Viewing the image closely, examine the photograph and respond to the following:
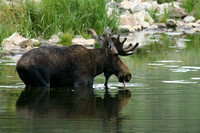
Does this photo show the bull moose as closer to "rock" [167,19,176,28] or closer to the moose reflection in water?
the moose reflection in water

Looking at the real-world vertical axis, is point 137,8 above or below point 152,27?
above

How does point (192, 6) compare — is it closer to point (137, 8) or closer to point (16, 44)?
point (137, 8)

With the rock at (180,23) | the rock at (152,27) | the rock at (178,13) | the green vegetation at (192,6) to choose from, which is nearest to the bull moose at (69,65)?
the rock at (152,27)

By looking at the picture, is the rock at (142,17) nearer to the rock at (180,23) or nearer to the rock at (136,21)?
the rock at (136,21)

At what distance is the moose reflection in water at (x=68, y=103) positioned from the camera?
7512 millimetres

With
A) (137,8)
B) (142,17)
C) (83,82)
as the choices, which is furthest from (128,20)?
(83,82)

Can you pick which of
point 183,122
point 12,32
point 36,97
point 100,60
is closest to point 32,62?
point 36,97

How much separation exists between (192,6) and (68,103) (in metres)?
30.5

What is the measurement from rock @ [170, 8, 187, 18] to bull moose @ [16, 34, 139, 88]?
82.4 feet

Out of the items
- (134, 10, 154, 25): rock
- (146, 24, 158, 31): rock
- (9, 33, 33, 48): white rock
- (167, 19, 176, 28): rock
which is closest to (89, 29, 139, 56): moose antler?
(9, 33, 33, 48): white rock

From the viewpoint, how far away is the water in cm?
664

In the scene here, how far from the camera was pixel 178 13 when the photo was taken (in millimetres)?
35875

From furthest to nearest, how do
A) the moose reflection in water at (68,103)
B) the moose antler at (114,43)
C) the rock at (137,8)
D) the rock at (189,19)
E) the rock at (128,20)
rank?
the rock at (137,8), the rock at (189,19), the rock at (128,20), the moose antler at (114,43), the moose reflection in water at (68,103)

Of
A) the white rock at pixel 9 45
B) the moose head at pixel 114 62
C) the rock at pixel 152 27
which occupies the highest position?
the moose head at pixel 114 62
